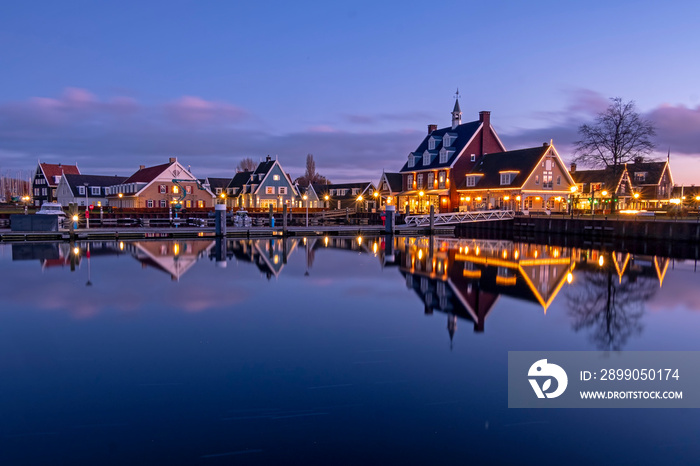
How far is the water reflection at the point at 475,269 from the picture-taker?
1377 centimetres

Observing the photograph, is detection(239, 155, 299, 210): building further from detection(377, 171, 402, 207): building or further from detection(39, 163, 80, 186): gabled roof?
detection(39, 163, 80, 186): gabled roof

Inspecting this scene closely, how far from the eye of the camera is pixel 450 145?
218 feet

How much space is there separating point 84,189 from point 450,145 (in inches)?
2506

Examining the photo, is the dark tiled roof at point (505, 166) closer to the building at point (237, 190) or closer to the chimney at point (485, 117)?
the chimney at point (485, 117)

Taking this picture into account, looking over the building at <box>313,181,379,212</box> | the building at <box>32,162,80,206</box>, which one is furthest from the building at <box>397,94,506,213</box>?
the building at <box>32,162,80,206</box>

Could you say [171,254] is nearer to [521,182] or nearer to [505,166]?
[521,182]

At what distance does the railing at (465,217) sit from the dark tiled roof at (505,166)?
5017 millimetres

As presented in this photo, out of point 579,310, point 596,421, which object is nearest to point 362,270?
point 579,310

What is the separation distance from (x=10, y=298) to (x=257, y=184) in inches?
2537

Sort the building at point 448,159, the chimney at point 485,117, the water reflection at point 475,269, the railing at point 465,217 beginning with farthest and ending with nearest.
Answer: the building at point 448,159 → the chimney at point 485,117 → the railing at point 465,217 → the water reflection at point 475,269

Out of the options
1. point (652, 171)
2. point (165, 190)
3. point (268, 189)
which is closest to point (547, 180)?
point (652, 171)

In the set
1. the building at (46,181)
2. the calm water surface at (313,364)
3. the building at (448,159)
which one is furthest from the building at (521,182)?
the building at (46,181)

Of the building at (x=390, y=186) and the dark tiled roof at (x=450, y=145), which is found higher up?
the dark tiled roof at (x=450, y=145)

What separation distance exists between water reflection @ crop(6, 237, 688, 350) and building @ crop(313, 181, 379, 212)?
50843 mm
